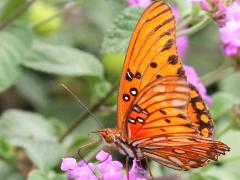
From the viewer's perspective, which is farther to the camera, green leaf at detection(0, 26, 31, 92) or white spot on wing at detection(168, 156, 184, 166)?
green leaf at detection(0, 26, 31, 92)

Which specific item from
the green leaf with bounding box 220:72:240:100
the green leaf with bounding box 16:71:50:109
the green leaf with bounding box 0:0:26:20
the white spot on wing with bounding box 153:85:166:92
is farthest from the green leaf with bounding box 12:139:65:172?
the green leaf with bounding box 220:72:240:100

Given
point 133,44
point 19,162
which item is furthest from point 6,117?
point 133,44

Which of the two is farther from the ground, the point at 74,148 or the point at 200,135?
the point at 74,148

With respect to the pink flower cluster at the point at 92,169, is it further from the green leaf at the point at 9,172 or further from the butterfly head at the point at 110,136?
the green leaf at the point at 9,172

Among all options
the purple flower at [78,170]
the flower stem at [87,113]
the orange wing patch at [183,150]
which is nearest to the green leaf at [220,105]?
the flower stem at [87,113]

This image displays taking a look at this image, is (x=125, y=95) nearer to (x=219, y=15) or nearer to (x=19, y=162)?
(x=219, y=15)

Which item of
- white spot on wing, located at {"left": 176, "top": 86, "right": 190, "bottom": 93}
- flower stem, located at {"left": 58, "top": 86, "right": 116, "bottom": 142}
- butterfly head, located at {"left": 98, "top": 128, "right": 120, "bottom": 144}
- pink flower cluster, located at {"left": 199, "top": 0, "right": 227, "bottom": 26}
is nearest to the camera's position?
white spot on wing, located at {"left": 176, "top": 86, "right": 190, "bottom": 93}

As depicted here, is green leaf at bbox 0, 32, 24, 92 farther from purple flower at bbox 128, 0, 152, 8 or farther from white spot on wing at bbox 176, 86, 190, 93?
white spot on wing at bbox 176, 86, 190, 93

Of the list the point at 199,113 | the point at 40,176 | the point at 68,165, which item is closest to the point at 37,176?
the point at 40,176
